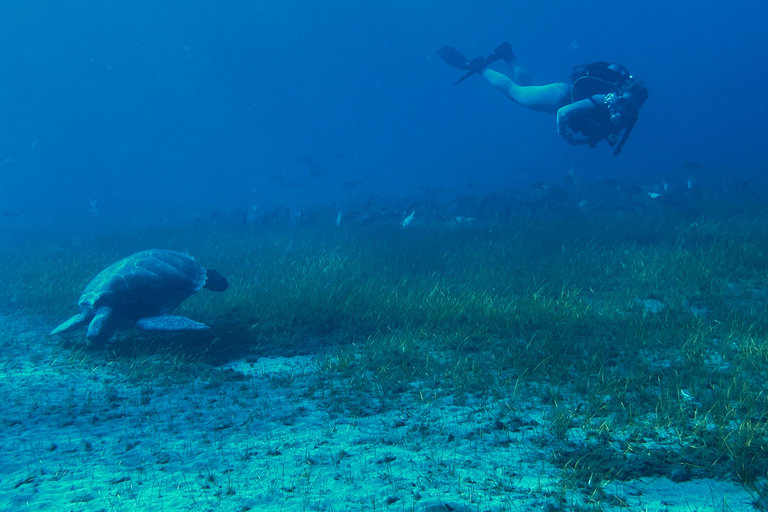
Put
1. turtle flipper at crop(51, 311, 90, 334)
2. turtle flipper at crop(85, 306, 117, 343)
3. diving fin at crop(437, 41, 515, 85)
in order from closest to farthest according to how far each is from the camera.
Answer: turtle flipper at crop(85, 306, 117, 343) → turtle flipper at crop(51, 311, 90, 334) → diving fin at crop(437, 41, 515, 85)

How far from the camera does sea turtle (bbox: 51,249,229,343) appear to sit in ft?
16.5

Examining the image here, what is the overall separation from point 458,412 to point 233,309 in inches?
160

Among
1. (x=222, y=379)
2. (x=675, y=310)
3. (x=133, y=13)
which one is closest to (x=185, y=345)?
(x=222, y=379)

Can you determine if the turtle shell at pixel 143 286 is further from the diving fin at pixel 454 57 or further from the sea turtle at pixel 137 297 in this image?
the diving fin at pixel 454 57

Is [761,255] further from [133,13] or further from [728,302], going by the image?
[133,13]

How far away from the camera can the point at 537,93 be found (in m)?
12.9

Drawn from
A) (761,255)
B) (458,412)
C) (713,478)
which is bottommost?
(458,412)

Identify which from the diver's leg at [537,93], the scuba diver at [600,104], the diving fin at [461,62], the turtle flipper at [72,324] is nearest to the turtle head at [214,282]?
the turtle flipper at [72,324]

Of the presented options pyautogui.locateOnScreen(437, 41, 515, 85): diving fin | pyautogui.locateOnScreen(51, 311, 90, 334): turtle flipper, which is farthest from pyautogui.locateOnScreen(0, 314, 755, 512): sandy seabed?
pyautogui.locateOnScreen(437, 41, 515, 85): diving fin

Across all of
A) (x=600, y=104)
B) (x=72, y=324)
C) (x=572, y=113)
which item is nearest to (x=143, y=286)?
(x=72, y=324)

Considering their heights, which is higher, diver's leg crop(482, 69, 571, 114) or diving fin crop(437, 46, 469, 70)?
diving fin crop(437, 46, 469, 70)

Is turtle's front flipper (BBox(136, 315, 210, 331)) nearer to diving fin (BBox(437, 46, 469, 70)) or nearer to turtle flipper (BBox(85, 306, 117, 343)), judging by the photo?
turtle flipper (BBox(85, 306, 117, 343))

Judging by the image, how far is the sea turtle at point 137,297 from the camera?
502 cm

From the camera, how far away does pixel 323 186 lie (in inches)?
1567
